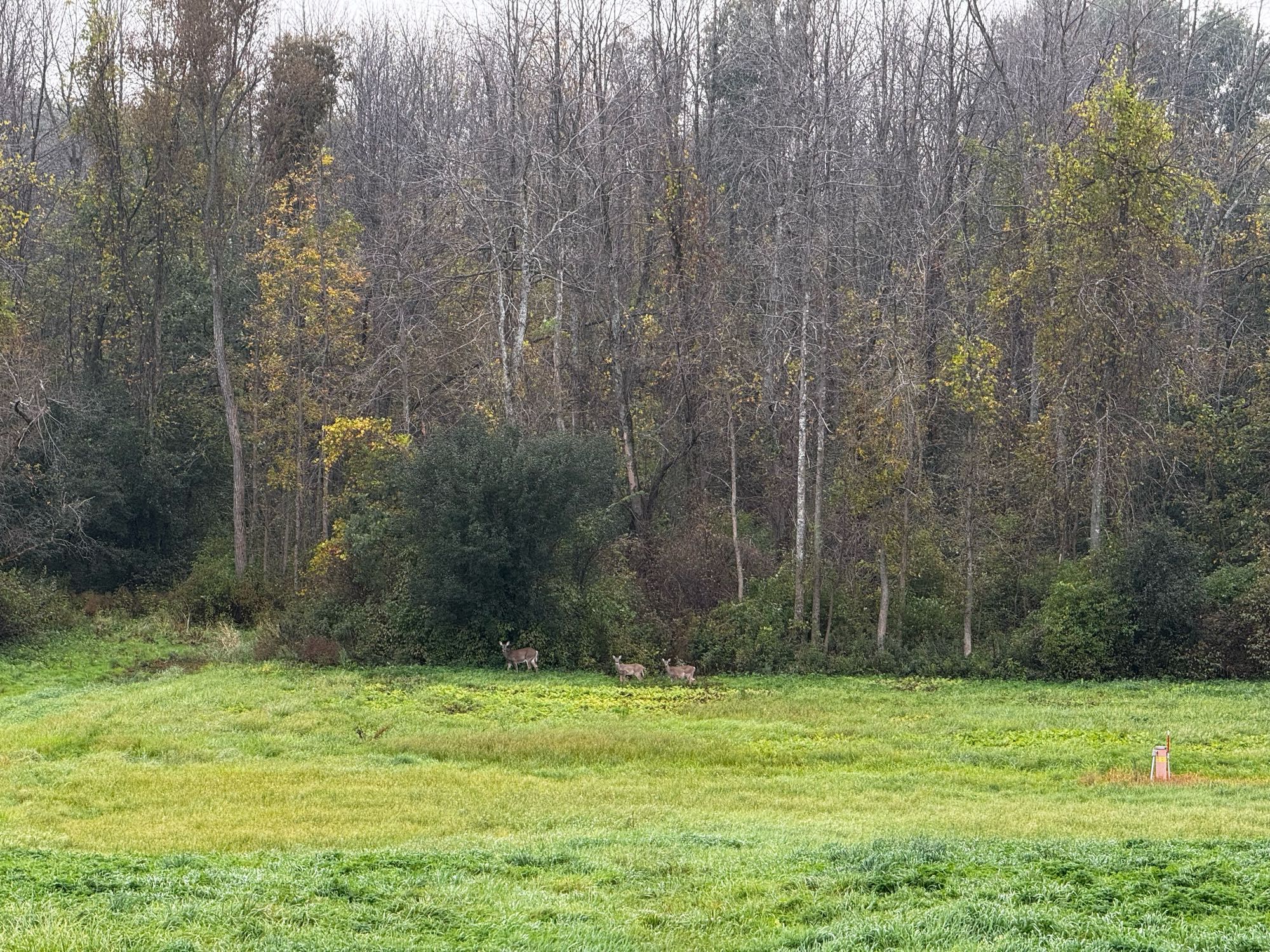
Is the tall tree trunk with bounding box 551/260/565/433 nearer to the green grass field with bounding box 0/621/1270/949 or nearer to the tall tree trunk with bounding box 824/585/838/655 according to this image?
the tall tree trunk with bounding box 824/585/838/655

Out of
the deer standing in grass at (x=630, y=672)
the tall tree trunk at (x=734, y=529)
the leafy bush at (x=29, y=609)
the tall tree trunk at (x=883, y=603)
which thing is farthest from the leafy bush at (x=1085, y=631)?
the leafy bush at (x=29, y=609)

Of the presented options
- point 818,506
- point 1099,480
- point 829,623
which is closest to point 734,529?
point 818,506

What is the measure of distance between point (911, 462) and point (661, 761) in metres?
14.3

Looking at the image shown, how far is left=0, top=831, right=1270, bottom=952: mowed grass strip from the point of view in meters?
9.02

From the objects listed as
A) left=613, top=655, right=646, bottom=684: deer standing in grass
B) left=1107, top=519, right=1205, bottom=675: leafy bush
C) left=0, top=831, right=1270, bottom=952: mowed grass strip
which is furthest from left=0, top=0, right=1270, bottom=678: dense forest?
left=0, top=831, right=1270, bottom=952: mowed grass strip

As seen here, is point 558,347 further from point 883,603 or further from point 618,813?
point 618,813

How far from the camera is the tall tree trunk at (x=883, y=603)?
29797mm

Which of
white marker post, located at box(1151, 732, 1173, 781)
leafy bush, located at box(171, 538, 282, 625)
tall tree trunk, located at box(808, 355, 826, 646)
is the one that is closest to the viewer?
white marker post, located at box(1151, 732, 1173, 781)

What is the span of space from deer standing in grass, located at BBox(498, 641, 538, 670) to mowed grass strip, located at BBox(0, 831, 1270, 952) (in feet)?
53.4

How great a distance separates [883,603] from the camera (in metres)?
30.0

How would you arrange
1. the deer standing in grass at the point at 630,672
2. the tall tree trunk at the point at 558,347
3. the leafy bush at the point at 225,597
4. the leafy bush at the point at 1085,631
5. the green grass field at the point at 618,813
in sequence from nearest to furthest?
the green grass field at the point at 618,813, the deer standing in grass at the point at 630,672, the leafy bush at the point at 1085,631, the tall tree trunk at the point at 558,347, the leafy bush at the point at 225,597

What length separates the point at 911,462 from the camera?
31047 millimetres

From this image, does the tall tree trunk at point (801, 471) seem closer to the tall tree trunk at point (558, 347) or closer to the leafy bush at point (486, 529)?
the leafy bush at point (486, 529)

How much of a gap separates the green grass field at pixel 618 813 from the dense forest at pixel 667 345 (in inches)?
129
